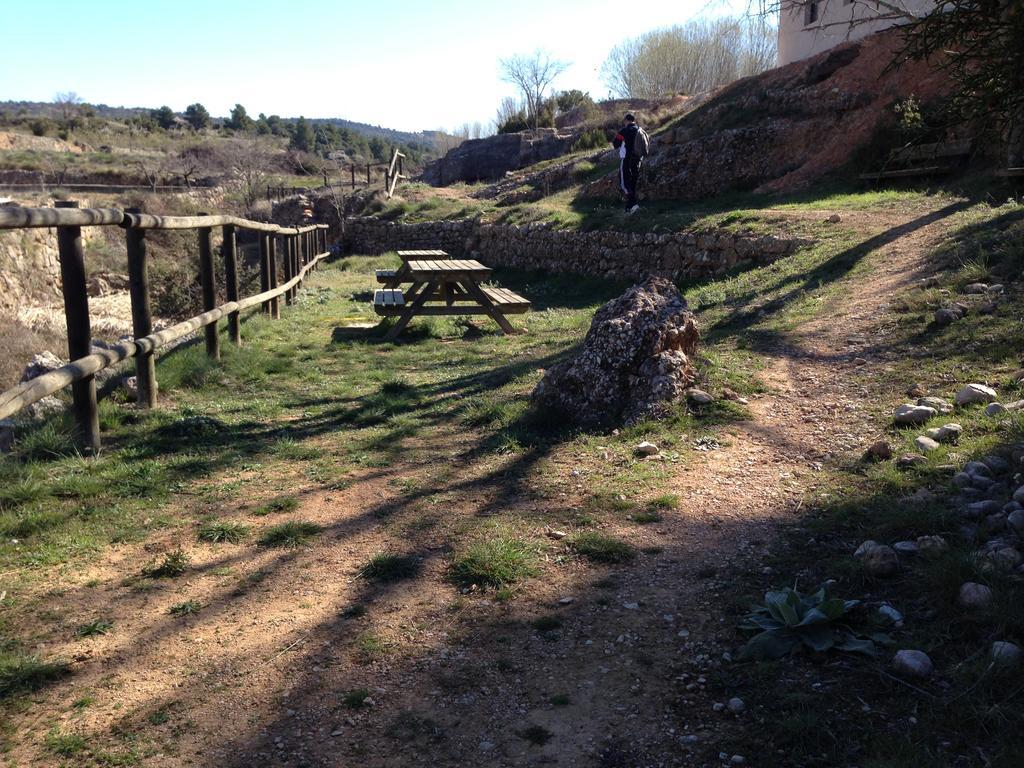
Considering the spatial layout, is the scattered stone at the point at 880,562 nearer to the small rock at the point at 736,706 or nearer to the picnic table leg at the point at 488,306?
the small rock at the point at 736,706

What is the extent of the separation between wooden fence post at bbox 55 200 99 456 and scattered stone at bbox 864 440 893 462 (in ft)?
14.1

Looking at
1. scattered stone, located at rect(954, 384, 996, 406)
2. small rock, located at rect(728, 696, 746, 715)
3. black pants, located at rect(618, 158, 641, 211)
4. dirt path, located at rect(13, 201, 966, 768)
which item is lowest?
dirt path, located at rect(13, 201, 966, 768)

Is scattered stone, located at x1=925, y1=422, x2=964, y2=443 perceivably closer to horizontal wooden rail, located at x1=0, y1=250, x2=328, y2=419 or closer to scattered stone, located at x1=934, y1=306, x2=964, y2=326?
scattered stone, located at x1=934, y1=306, x2=964, y2=326

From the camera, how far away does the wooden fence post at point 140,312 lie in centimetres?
536

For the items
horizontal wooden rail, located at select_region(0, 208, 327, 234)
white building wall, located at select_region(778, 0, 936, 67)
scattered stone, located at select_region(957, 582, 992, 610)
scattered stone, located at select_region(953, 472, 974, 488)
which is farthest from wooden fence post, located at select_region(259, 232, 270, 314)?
white building wall, located at select_region(778, 0, 936, 67)

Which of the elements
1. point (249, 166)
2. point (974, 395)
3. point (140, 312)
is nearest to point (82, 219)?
point (140, 312)

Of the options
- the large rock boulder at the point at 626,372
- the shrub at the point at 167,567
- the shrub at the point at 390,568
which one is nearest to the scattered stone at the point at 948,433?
the large rock boulder at the point at 626,372

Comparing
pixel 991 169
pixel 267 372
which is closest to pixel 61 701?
pixel 267 372

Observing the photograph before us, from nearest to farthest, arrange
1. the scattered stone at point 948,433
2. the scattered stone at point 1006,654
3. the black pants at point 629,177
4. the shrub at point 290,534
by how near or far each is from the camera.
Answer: the scattered stone at point 1006,654 < the shrub at point 290,534 < the scattered stone at point 948,433 < the black pants at point 629,177

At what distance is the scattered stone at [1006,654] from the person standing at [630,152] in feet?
43.8

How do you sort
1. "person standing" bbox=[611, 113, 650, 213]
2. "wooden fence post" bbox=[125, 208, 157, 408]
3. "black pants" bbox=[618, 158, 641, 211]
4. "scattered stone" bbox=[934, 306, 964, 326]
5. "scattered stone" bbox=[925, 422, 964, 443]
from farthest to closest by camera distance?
1. "black pants" bbox=[618, 158, 641, 211]
2. "person standing" bbox=[611, 113, 650, 213]
3. "scattered stone" bbox=[934, 306, 964, 326]
4. "wooden fence post" bbox=[125, 208, 157, 408]
5. "scattered stone" bbox=[925, 422, 964, 443]

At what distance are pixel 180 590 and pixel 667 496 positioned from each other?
2.29 m

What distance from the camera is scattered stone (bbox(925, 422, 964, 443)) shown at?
396 centimetres

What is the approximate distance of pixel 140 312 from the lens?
544 cm
